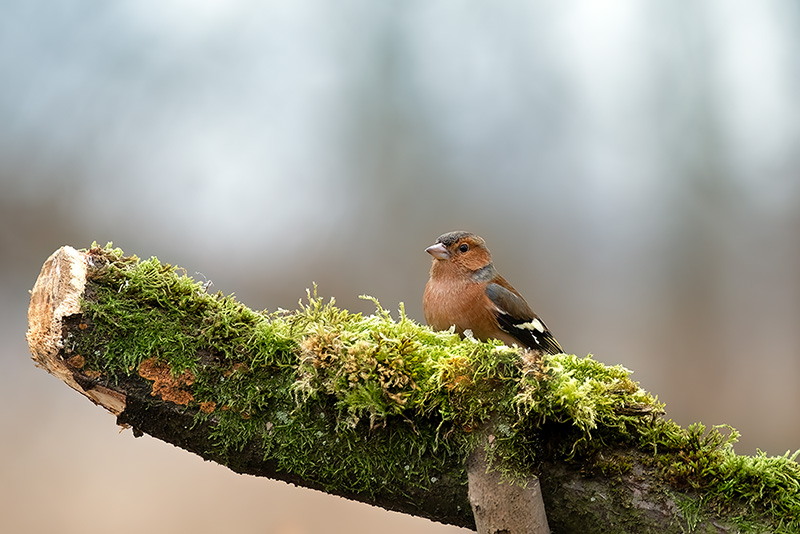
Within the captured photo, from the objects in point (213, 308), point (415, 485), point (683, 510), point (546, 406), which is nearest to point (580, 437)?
point (546, 406)

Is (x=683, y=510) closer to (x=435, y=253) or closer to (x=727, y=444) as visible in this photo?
(x=727, y=444)

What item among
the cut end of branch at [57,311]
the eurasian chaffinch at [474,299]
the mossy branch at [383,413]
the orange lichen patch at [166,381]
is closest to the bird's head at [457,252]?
the eurasian chaffinch at [474,299]

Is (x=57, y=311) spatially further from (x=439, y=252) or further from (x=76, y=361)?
(x=439, y=252)

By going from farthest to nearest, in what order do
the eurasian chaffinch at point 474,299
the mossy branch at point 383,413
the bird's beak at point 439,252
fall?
1. the bird's beak at point 439,252
2. the eurasian chaffinch at point 474,299
3. the mossy branch at point 383,413

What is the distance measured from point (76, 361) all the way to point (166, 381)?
0.22 m

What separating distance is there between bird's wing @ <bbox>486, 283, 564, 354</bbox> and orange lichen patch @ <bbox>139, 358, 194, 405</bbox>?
1.22 m

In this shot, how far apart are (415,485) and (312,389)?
0.33 meters

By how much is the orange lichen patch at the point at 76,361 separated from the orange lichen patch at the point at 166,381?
0.45 feet

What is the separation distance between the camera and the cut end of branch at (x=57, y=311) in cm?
153

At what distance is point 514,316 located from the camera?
2412mm

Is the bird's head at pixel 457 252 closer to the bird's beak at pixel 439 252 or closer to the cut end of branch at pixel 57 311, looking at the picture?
the bird's beak at pixel 439 252

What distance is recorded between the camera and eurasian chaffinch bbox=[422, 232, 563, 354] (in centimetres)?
238

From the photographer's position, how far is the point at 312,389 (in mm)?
1513

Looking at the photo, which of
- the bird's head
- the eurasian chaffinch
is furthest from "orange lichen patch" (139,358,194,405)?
the bird's head
